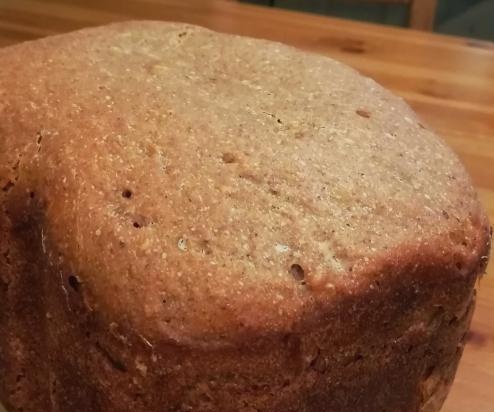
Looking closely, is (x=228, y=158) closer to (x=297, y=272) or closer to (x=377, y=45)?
(x=297, y=272)

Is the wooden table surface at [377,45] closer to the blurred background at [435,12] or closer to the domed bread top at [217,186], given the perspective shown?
the domed bread top at [217,186]

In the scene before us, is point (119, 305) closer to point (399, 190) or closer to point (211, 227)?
point (211, 227)

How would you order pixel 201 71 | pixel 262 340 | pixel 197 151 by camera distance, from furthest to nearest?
pixel 201 71
pixel 197 151
pixel 262 340

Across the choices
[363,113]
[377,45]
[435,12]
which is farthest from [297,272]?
[435,12]

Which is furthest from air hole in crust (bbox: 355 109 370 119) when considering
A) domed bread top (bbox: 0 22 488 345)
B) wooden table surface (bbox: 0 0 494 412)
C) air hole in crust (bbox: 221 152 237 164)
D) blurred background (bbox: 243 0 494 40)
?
blurred background (bbox: 243 0 494 40)

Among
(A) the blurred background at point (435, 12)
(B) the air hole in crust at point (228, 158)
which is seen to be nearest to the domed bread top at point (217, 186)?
(B) the air hole in crust at point (228, 158)

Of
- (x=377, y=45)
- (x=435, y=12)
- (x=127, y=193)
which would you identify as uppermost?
(x=127, y=193)

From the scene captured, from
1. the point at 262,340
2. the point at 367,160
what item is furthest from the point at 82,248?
the point at 367,160
